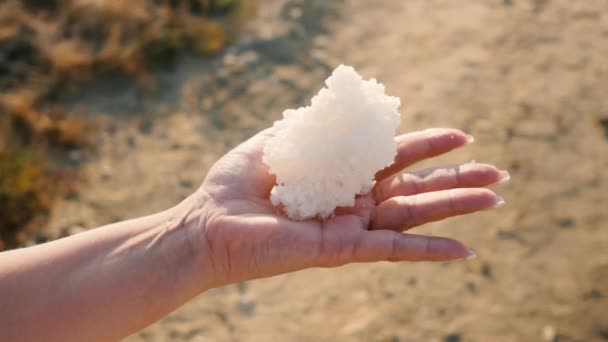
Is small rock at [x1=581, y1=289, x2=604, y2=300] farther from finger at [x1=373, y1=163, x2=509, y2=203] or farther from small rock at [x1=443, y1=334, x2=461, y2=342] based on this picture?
finger at [x1=373, y1=163, x2=509, y2=203]

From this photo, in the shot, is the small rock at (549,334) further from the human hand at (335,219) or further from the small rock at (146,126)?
the small rock at (146,126)

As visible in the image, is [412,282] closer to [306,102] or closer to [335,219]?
[335,219]

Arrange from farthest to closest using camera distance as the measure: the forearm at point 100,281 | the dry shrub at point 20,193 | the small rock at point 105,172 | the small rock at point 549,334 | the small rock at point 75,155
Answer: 1. the small rock at point 75,155
2. the small rock at point 105,172
3. the dry shrub at point 20,193
4. the small rock at point 549,334
5. the forearm at point 100,281

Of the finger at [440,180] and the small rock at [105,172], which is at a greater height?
the finger at [440,180]

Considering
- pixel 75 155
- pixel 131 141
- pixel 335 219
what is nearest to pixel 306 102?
pixel 131 141

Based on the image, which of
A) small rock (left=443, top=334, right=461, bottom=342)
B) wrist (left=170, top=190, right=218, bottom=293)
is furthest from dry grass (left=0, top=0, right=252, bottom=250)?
small rock (left=443, top=334, right=461, bottom=342)

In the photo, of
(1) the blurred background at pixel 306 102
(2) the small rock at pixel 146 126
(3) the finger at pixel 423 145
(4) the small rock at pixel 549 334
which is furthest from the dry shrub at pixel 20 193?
(4) the small rock at pixel 549 334
